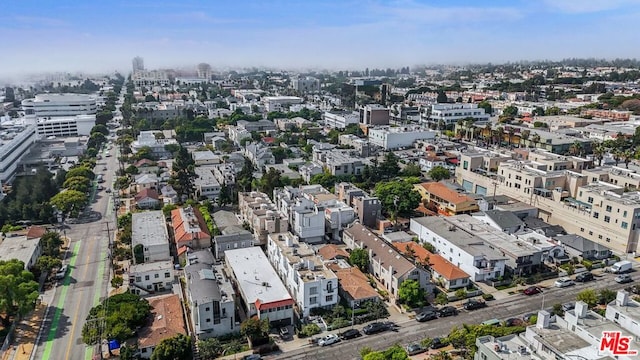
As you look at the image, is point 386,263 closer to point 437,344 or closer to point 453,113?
point 437,344

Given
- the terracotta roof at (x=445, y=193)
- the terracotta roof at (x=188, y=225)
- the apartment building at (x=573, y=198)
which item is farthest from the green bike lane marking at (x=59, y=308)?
the apartment building at (x=573, y=198)

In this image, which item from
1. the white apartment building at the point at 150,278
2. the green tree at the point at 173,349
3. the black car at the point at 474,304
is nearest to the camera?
the green tree at the point at 173,349

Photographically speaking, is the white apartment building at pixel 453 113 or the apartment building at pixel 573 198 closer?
the apartment building at pixel 573 198

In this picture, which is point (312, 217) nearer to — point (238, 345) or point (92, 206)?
point (238, 345)

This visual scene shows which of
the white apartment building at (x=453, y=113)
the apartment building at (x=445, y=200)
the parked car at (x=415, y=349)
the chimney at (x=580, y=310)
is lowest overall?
the parked car at (x=415, y=349)

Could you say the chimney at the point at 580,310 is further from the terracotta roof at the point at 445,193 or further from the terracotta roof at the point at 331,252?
the terracotta roof at the point at 445,193

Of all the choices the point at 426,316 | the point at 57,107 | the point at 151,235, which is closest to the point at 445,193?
the point at 426,316
